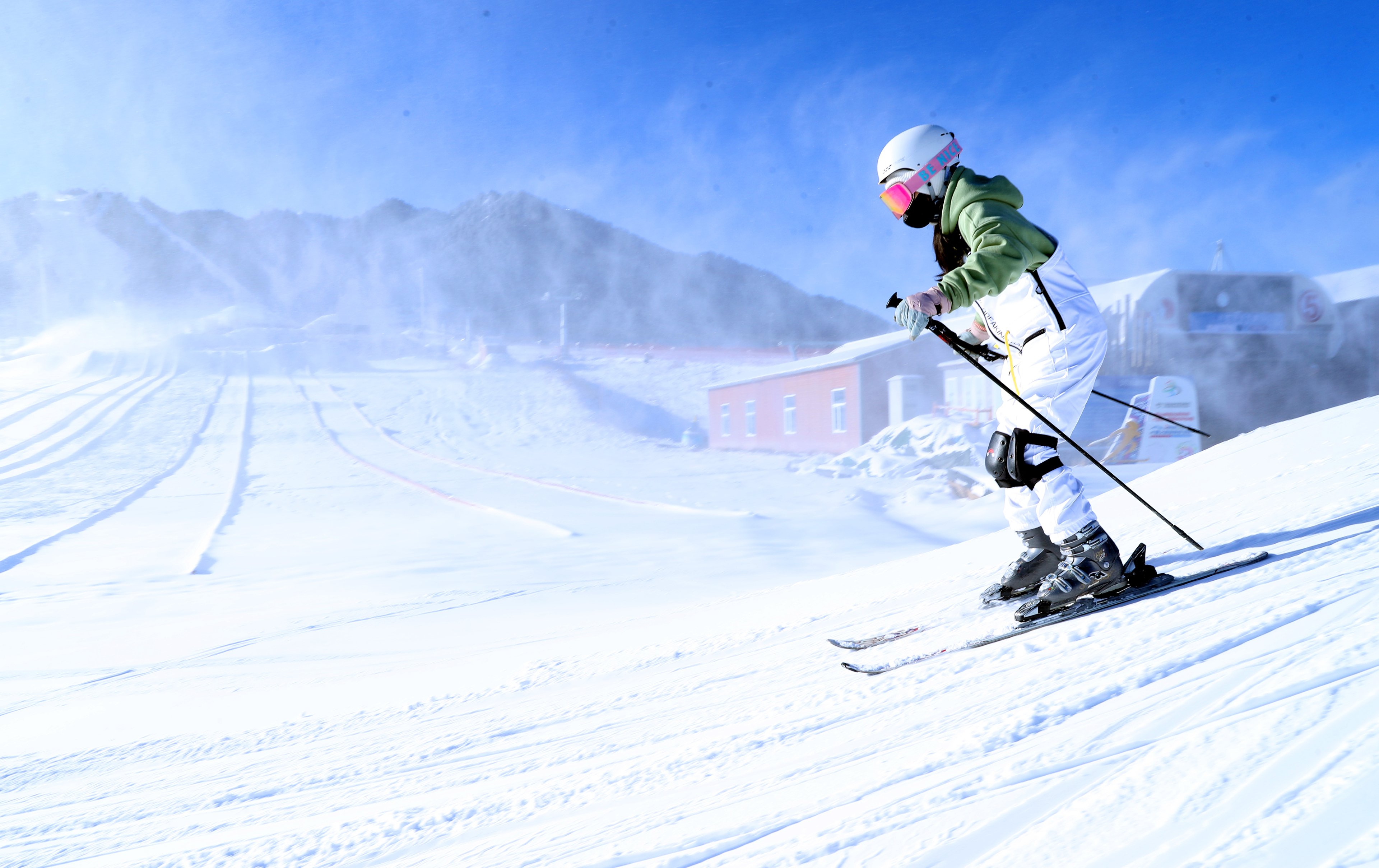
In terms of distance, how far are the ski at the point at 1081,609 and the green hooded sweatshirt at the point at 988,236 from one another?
2.89ft

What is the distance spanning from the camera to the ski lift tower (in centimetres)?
3491

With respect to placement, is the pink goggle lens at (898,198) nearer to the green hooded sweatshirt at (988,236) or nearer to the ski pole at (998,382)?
the green hooded sweatshirt at (988,236)

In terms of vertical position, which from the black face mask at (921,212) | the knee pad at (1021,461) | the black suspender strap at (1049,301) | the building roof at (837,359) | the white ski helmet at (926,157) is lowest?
the knee pad at (1021,461)

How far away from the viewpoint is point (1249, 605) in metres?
1.63

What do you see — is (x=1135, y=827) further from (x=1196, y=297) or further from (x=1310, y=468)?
(x=1196, y=297)

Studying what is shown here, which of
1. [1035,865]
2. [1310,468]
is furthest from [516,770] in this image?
[1310,468]

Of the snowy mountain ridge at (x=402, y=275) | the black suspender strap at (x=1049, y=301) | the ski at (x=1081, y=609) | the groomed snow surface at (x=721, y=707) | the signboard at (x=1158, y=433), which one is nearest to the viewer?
the groomed snow surface at (x=721, y=707)

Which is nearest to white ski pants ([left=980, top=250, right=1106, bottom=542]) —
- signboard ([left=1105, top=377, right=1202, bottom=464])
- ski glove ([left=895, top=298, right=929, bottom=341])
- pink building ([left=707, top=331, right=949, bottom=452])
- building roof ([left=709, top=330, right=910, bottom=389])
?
ski glove ([left=895, top=298, right=929, bottom=341])

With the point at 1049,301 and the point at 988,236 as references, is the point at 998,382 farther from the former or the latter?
the point at 988,236

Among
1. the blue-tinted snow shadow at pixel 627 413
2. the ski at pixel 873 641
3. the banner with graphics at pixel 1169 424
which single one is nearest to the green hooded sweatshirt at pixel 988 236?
the ski at pixel 873 641

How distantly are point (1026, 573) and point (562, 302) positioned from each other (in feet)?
113

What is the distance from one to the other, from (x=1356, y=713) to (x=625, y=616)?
3.43 m

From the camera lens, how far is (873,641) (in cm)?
221

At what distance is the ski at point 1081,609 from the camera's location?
1.86m
